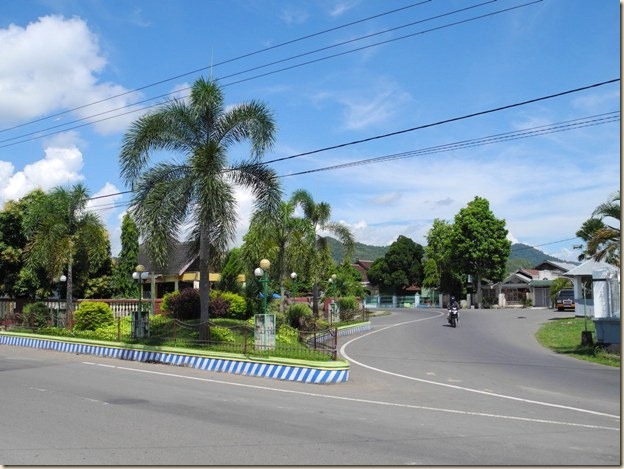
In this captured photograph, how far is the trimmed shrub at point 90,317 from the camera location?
2430 cm

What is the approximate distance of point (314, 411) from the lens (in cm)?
1033

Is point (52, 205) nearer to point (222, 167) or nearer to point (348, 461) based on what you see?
point (222, 167)

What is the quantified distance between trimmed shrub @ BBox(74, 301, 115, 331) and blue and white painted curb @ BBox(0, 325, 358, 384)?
1522mm

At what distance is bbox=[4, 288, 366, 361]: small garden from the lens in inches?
652

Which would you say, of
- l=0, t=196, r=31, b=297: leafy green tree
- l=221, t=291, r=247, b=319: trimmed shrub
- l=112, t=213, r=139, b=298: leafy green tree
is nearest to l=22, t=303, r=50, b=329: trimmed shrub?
l=0, t=196, r=31, b=297: leafy green tree

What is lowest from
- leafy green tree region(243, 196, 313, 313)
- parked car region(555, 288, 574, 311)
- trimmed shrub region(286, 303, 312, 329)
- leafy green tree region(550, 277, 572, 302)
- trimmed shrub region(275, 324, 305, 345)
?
trimmed shrub region(275, 324, 305, 345)

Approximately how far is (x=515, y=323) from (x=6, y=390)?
31526 mm

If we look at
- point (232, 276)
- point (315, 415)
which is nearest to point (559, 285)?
point (232, 276)

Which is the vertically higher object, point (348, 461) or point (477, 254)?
point (477, 254)

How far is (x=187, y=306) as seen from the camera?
2758cm

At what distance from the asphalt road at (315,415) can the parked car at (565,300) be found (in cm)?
3305

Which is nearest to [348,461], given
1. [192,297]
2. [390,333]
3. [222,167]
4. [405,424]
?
[405,424]

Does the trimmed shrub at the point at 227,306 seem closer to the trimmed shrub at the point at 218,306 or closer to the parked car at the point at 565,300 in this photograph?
the trimmed shrub at the point at 218,306

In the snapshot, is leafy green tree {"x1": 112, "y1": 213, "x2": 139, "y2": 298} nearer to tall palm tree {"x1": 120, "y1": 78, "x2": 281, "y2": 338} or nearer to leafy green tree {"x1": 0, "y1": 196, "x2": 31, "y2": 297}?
leafy green tree {"x1": 0, "y1": 196, "x2": 31, "y2": 297}
